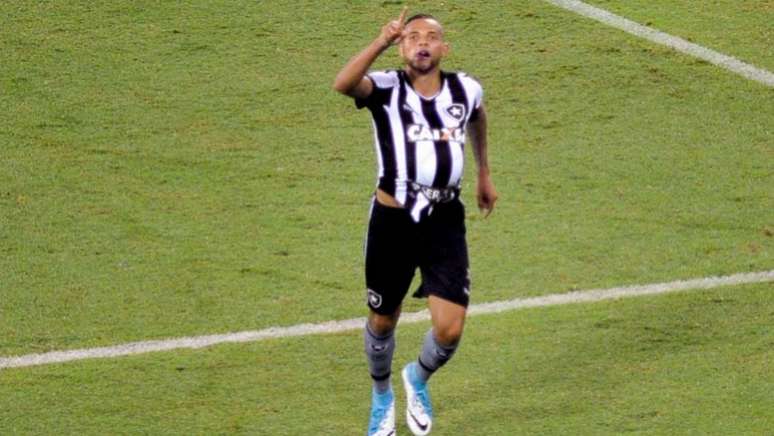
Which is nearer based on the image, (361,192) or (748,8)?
(361,192)

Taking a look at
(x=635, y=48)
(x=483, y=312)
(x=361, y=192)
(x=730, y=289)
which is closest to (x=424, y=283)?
(x=483, y=312)

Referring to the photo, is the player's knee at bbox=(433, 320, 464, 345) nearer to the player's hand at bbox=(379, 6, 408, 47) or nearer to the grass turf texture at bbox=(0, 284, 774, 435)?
the grass turf texture at bbox=(0, 284, 774, 435)

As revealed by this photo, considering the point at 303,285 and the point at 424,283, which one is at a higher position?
the point at 424,283

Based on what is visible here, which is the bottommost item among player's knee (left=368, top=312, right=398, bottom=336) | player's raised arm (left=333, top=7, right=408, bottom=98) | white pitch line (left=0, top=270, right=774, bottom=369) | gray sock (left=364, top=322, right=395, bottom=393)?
white pitch line (left=0, top=270, right=774, bottom=369)

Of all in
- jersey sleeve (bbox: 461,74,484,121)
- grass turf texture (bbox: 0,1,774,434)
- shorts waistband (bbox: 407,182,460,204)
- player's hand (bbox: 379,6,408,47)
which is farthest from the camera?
grass turf texture (bbox: 0,1,774,434)

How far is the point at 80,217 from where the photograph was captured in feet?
40.1

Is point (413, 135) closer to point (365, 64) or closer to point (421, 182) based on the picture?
point (421, 182)

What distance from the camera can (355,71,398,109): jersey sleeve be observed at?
8961 millimetres

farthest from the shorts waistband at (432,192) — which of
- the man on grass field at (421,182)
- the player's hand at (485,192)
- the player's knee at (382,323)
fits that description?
the player's knee at (382,323)

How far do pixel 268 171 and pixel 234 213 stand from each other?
2.46ft

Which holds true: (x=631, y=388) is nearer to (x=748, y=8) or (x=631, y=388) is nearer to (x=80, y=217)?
(x=80, y=217)

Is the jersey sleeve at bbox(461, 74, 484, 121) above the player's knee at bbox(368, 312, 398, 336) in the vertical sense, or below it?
above

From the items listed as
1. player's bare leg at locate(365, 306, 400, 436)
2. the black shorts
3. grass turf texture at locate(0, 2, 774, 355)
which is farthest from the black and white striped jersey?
grass turf texture at locate(0, 2, 774, 355)

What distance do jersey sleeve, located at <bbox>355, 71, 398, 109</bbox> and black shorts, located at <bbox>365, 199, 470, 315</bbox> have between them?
0.51 m
